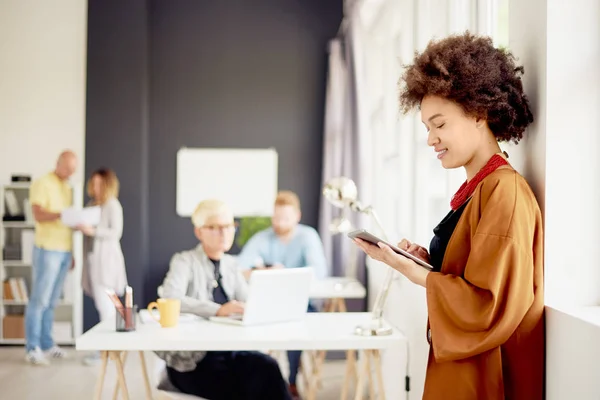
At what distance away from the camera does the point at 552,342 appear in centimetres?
179

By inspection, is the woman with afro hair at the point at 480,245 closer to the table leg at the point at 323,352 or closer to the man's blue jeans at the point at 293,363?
Result: the table leg at the point at 323,352

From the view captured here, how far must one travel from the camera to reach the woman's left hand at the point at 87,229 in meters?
5.41

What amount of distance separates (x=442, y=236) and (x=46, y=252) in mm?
4268

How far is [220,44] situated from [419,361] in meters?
4.52

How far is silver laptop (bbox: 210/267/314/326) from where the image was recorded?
2873 mm

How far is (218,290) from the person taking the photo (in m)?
3.33

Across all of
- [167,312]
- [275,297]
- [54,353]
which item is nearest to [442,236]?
[275,297]

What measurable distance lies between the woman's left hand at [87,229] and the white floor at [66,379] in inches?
38.9

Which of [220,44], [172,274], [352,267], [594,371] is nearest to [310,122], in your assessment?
[220,44]

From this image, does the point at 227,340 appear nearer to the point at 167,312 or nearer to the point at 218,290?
the point at 167,312

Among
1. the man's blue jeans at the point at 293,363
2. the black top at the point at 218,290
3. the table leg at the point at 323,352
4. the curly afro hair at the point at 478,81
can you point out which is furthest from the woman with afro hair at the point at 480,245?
the man's blue jeans at the point at 293,363

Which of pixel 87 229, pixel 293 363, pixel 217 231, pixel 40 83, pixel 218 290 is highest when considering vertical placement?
pixel 40 83

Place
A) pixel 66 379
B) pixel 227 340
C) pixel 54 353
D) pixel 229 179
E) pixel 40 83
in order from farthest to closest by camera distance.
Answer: pixel 229 179, pixel 40 83, pixel 54 353, pixel 66 379, pixel 227 340

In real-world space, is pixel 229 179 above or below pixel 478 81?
below
